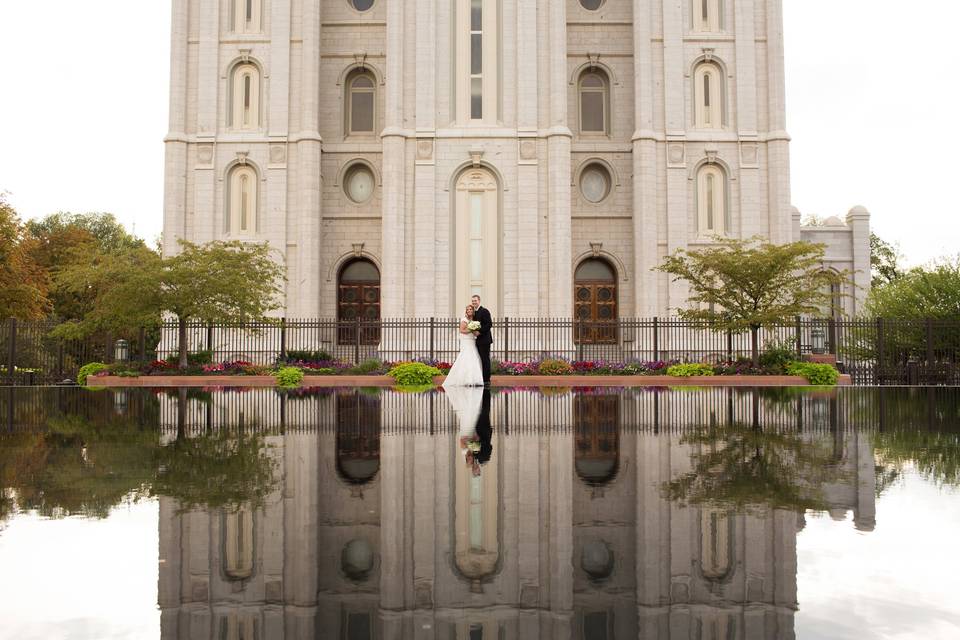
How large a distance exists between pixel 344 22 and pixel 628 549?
36301mm

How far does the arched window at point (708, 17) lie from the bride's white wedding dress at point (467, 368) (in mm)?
21512

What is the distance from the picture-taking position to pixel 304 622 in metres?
3.28

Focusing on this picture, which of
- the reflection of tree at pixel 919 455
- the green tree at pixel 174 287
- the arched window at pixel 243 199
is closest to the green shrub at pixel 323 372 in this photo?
the green tree at pixel 174 287

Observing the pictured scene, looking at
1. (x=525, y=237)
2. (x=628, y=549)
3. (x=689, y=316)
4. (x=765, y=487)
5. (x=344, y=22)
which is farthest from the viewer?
(x=344, y=22)

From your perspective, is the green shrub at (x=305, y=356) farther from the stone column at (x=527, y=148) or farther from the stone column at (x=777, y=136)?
the stone column at (x=777, y=136)

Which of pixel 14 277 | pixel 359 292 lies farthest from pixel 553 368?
pixel 14 277

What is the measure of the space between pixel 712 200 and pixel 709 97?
4.36 m

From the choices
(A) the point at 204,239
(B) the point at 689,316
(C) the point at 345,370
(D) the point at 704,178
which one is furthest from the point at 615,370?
(A) the point at 204,239

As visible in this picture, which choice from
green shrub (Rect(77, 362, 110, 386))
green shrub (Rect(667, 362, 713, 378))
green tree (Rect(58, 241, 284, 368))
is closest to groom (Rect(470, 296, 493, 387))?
green shrub (Rect(667, 362, 713, 378))

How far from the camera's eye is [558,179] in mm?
33344

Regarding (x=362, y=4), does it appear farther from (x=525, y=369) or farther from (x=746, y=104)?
(x=525, y=369)

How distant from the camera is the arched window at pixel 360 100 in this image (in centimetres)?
3716

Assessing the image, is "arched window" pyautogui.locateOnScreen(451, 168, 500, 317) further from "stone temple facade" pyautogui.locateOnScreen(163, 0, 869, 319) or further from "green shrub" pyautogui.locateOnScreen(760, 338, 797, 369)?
"green shrub" pyautogui.locateOnScreen(760, 338, 797, 369)

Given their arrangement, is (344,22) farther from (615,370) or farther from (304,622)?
(304,622)
